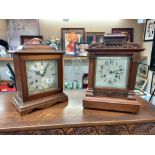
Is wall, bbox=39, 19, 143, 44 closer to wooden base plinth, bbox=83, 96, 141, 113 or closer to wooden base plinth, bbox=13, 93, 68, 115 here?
wooden base plinth, bbox=13, 93, 68, 115

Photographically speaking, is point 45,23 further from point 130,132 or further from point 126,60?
point 130,132

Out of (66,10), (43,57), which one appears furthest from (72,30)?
(43,57)

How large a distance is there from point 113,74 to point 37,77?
0.36 m

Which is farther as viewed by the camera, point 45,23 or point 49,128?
point 45,23

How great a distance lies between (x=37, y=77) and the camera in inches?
31.4

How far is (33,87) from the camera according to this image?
789 mm

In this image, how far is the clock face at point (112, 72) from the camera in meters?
0.76

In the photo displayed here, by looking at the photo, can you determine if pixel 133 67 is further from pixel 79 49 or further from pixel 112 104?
pixel 79 49

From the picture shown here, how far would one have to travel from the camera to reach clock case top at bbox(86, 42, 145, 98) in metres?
0.74

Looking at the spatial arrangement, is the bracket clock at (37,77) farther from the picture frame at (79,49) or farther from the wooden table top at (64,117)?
the picture frame at (79,49)

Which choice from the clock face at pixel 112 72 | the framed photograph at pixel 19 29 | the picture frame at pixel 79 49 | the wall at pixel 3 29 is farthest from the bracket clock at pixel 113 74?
the wall at pixel 3 29

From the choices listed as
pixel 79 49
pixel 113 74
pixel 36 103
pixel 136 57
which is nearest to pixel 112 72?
pixel 113 74

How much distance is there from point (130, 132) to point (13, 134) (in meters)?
0.48

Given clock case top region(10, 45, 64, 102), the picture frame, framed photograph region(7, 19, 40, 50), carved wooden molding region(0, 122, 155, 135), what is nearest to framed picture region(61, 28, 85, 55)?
the picture frame
